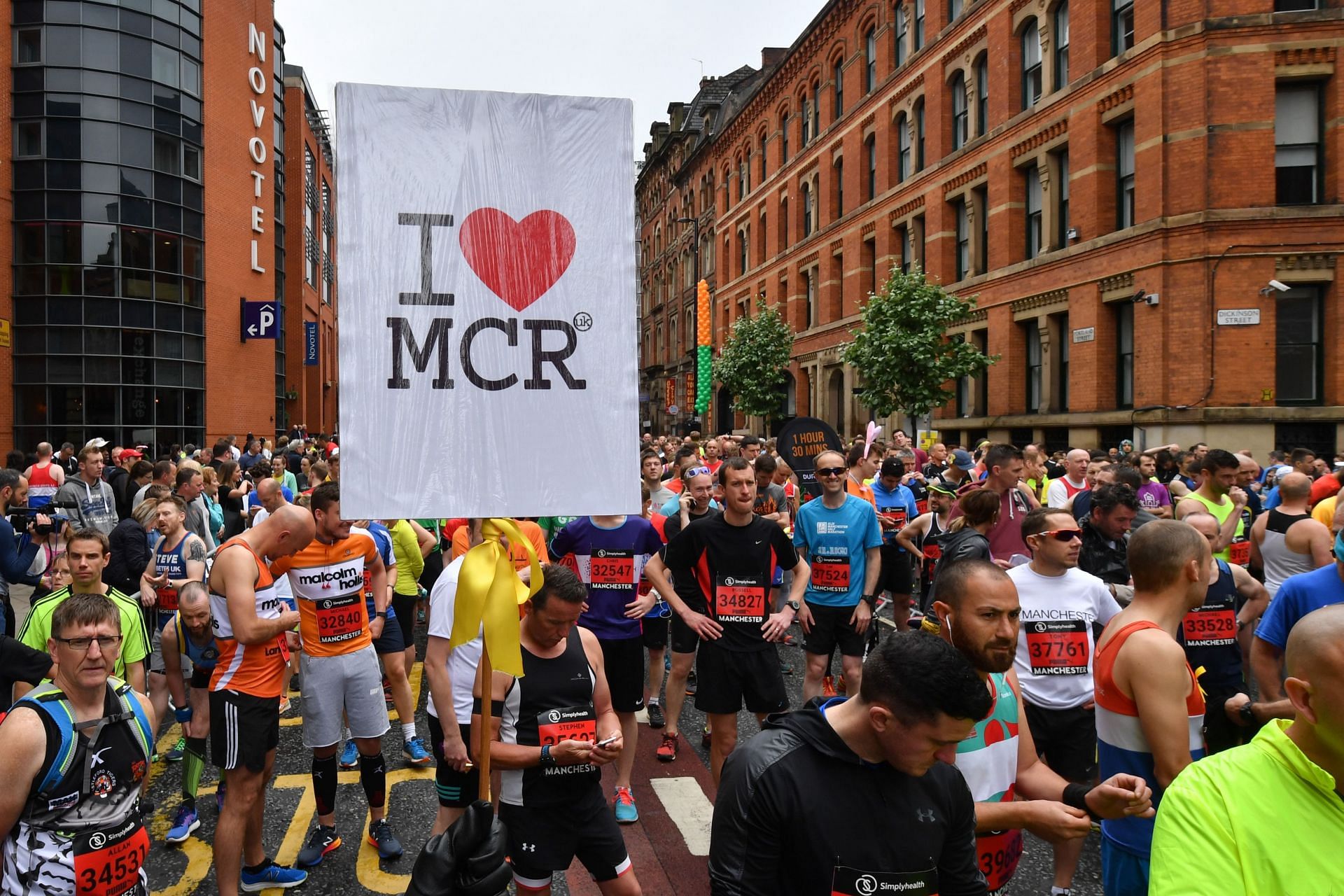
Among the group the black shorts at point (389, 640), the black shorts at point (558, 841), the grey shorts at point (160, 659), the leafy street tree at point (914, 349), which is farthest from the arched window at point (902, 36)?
the black shorts at point (558, 841)

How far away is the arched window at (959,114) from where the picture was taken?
25531 mm

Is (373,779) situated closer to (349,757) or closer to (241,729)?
(241,729)

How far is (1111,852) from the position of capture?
329 cm

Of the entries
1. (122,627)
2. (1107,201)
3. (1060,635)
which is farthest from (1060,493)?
(1107,201)

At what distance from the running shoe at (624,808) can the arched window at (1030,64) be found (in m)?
22.0

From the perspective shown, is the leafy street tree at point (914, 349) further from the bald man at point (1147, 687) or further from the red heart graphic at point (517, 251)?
the red heart graphic at point (517, 251)

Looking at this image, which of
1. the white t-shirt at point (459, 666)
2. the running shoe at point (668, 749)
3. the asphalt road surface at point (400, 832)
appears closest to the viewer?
the white t-shirt at point (459, 666)

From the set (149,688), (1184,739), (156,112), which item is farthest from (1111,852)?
(156,112)

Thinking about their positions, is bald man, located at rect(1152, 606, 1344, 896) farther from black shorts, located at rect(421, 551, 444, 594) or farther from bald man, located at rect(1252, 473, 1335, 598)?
black shorts, located at rect(421, 551, 444, 594)

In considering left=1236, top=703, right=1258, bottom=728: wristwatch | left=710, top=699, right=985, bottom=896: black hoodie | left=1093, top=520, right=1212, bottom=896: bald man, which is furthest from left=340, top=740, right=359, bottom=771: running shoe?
left=1236, top=703, right=1258, bottom=728: wristwatch

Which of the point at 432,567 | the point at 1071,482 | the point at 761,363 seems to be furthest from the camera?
the point at 761,363

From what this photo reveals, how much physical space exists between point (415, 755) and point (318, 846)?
1.56 metres

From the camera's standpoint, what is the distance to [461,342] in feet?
8.98

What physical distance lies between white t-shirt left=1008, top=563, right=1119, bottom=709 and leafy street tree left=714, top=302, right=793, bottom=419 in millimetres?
29961
